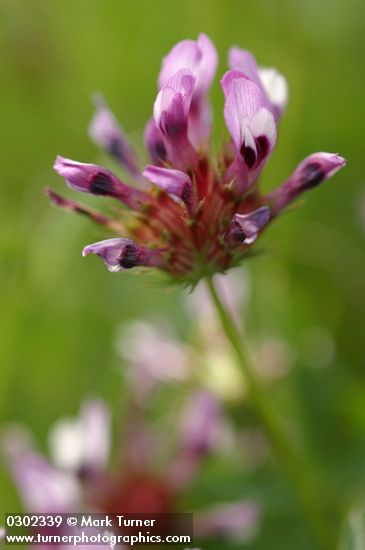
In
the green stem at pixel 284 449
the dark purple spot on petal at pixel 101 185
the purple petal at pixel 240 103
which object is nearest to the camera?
the purple petal at pixel 240 103

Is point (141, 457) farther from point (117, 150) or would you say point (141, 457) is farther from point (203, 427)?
point (117, 150)

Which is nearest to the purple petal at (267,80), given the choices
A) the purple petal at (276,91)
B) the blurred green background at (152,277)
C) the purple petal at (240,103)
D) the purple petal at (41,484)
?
the purple petal at (276,91)

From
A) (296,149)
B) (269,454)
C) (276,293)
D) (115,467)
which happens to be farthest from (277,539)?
(296,149)

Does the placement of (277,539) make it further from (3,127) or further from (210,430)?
(3,127)

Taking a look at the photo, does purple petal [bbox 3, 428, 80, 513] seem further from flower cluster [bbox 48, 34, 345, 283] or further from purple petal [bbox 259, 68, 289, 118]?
purple petal [bbox 259, 68, 289, 118]

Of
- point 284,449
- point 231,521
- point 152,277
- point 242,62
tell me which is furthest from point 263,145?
point 152,277

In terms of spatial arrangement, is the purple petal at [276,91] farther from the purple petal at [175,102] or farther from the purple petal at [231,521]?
the purple petal at [231,521]
